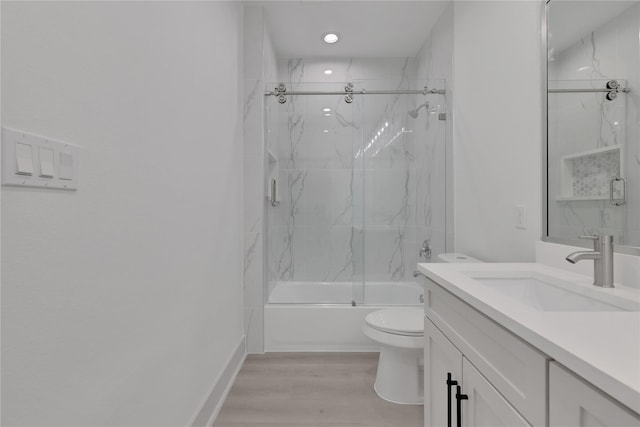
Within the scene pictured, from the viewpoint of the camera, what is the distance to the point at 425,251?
2.76m

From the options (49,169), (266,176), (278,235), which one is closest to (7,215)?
(49,169)

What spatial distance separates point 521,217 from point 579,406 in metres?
1.24

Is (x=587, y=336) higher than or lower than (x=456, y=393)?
higher

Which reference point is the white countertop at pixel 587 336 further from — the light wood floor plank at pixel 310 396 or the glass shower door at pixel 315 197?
the glass shower door at pixel 315 197

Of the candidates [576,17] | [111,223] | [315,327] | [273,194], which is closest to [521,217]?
[576,17]

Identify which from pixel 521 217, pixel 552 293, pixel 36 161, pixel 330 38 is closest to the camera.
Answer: pixel 36 161

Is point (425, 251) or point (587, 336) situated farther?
point (425, 251)

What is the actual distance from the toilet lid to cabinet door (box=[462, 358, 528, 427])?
859 mm

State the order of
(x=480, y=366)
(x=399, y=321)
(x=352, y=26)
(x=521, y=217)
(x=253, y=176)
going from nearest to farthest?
(x=480, y=366)
(x=521, y=217)
(x=399, y=321)
(x=253, y=176)
(x=352, y=26)

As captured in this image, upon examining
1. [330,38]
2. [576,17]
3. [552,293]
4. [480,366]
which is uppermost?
[330,38]

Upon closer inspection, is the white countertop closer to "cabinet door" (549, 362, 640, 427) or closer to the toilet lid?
"cabinet door" (549, 362, 640, 427)

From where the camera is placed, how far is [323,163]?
10.1 ft

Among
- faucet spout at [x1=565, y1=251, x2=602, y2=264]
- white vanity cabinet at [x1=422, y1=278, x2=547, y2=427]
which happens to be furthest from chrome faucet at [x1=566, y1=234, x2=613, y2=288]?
white vanity cabinet at [x1=422, y1=278, x2=547, y2=427]

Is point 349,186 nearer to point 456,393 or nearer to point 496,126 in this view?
point 496,126
